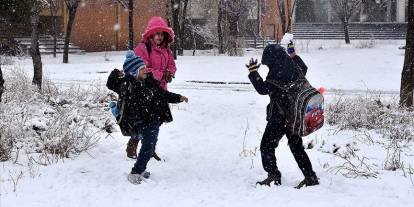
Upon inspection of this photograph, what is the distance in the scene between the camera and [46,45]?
2795cm

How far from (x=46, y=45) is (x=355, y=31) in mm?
25536

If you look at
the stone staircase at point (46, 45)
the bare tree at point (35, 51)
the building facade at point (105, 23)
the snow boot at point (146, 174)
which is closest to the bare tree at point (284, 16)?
the building facade at point (105, 23)

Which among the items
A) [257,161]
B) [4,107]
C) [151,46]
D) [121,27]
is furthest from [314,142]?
[121,27]

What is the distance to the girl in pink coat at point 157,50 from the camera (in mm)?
5535

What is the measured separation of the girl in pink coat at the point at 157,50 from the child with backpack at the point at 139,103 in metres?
0.44

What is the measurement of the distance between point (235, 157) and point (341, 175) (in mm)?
1416

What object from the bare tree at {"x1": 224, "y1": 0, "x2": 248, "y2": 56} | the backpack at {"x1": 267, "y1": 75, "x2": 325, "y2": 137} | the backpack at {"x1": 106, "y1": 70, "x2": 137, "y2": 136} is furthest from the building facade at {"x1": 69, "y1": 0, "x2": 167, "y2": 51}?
the backpack at {"x1": 267, "y1": 75, "x2": 325, "y2": 137}

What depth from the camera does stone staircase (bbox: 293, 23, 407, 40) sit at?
131ft

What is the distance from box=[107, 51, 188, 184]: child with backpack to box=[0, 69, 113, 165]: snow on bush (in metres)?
1.19

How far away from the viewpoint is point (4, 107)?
679 cm

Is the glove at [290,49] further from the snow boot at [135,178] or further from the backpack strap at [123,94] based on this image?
the snow boot at [135,178]

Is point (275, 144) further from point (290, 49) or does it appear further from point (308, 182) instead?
point (290, 49)

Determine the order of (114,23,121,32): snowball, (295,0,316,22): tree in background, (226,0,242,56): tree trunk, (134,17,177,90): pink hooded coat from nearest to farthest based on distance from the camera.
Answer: (134,17,177,90): pink hooded coat < (226,0,242,56): tree trunk < (114,23,121,32): snowball < (295,0,316,22): tree in background

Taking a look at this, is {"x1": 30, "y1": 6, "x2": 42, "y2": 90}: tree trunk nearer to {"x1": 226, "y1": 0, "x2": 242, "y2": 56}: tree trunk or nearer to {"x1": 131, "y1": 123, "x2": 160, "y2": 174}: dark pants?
{"x1": 131, "y1": 123, "x2": 160, "y2": 174}: dark pants
